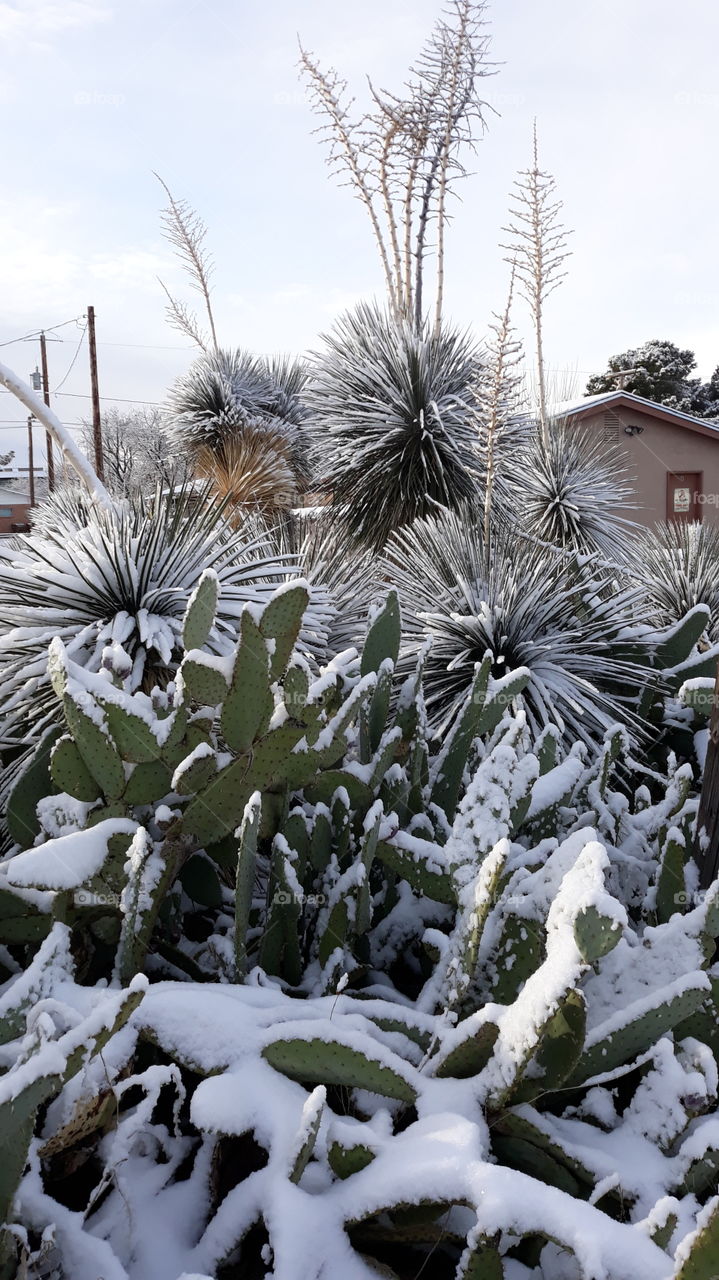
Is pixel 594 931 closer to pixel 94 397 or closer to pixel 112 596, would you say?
pixel 112 596

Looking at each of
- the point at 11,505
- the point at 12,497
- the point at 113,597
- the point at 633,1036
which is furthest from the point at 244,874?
the point at 12,497

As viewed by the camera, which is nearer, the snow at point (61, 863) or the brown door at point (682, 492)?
the snow at point (61, 863)

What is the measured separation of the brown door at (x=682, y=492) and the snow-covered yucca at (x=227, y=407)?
1107 cm

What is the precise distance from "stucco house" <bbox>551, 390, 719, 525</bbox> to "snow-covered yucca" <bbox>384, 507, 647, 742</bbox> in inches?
649

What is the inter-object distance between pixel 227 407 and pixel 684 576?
9869 millimetres

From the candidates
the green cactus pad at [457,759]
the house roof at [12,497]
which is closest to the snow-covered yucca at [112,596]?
the green cactus pad at [457,759]

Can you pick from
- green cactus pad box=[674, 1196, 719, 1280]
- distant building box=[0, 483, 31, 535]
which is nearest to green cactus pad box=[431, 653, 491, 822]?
green cactus pad box=[674, 1196, 719, 1280]

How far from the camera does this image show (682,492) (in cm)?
2206

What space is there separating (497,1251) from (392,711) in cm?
265

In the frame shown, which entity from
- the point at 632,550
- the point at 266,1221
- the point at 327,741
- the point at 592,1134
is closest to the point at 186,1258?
the point at 266,1221

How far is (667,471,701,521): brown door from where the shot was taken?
2200 centimetres

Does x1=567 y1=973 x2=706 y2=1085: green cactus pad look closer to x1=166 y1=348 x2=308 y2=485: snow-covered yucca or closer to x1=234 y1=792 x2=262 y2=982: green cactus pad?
x1=234 y1=792 x2=262 y2=982: green cactus pad

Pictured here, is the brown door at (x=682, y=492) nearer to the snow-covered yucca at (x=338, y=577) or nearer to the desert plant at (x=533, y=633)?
the snow-covered yucca at (x=338, y=577)

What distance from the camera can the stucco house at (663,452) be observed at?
68.1 ft
